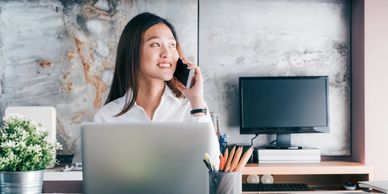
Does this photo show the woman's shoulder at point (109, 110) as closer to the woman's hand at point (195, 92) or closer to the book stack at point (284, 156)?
the woman's hand at point (195, 92)

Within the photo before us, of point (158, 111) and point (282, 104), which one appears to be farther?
point (282, 104)

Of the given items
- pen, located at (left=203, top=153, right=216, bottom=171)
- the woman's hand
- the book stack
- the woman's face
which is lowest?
the book stack

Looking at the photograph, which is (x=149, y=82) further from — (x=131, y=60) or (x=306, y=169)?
(x=306, y=169)

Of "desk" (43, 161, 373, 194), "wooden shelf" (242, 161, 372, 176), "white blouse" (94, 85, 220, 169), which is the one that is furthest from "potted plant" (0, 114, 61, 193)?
"wooden shelf" (242, 161, 372, 176)

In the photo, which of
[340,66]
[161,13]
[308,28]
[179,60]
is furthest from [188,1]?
[179,60]

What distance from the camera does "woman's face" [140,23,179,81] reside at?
80.0 inches

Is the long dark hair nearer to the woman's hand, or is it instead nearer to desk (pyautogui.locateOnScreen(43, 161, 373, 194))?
the woman's hand

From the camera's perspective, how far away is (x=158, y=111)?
6.97ft

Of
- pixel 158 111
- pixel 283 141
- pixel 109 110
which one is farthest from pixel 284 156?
pixel 109 110

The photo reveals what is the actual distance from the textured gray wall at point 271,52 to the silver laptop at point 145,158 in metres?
2.61

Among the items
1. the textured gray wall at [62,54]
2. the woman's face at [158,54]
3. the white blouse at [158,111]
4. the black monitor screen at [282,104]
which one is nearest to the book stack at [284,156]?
the black monitor screen at [282,104]

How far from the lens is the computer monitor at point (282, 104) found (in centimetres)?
383

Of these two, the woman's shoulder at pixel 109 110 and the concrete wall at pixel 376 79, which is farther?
the concrete wall at pixel 376 79

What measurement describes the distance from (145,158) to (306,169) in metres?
2.38
